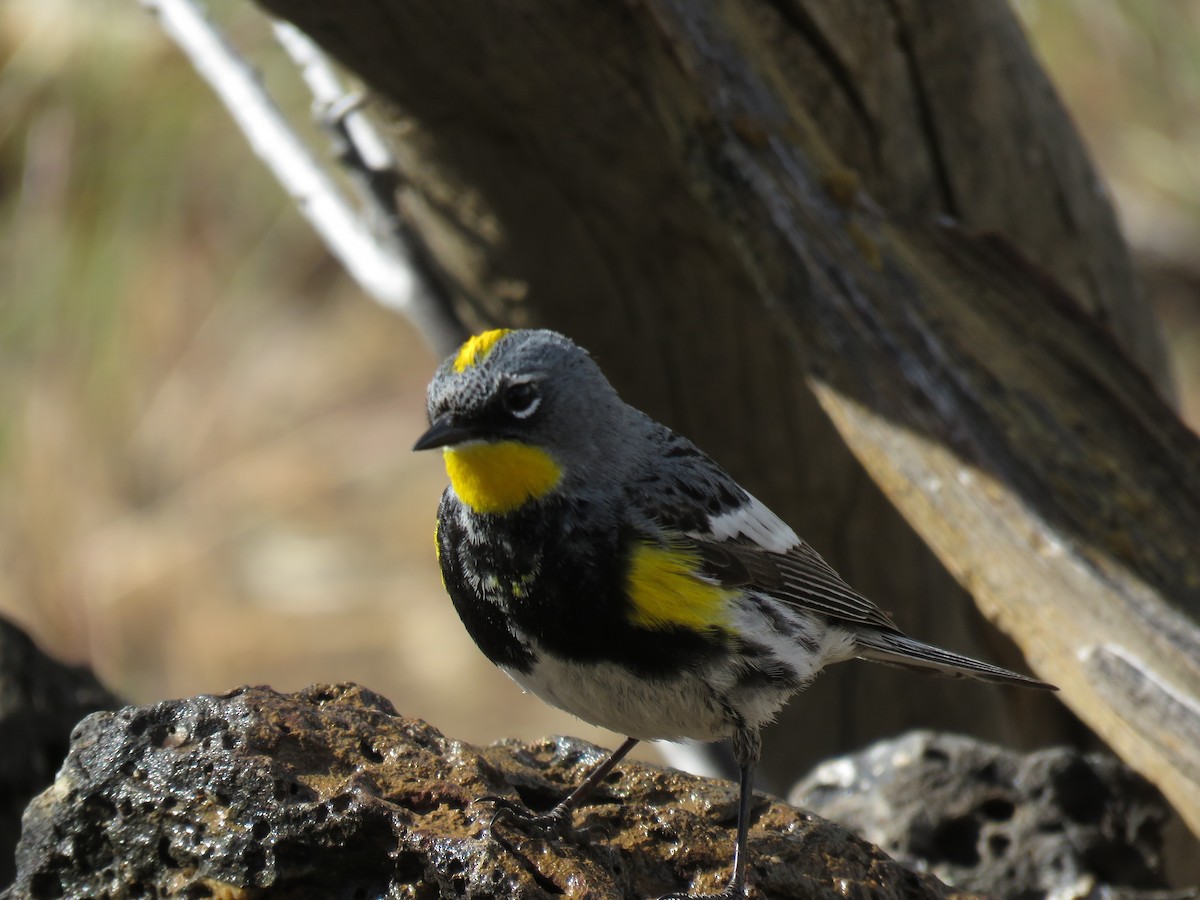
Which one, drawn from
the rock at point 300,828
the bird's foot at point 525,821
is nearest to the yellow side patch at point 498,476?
the rock at point 300,828

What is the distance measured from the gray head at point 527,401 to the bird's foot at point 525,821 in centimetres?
81

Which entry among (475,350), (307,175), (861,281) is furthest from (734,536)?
(307,175)

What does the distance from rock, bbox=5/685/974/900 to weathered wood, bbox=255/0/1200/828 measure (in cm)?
137

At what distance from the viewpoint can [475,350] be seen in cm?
350

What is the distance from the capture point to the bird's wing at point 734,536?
11.8ft

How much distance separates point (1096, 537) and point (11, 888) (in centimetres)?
319

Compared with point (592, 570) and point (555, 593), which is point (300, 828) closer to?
point (555, 593)

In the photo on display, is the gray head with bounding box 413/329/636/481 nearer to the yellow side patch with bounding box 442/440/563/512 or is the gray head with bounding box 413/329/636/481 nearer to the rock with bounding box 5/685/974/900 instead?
the yellow side patch with bounding box 442/440/563/512

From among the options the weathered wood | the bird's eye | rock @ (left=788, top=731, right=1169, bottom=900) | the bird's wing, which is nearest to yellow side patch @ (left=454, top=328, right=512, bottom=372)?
the bird's eye

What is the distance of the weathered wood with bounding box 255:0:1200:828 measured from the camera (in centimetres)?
435

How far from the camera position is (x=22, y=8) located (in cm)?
748

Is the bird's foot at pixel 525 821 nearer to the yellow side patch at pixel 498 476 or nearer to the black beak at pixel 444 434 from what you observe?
the yellow side patch at pixel 498 476

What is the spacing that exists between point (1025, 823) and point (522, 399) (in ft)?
6.67

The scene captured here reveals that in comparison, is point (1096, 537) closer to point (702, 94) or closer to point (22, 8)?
point (702, 94)
